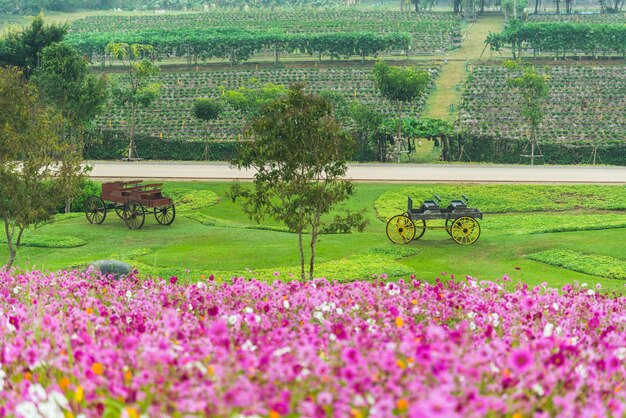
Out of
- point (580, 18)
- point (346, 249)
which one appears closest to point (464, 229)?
point (346, 249)

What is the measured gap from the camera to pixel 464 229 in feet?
101

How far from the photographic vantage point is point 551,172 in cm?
4659

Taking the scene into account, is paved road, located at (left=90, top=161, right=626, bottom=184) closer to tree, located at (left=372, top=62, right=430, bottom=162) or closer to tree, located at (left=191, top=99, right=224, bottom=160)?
tree, located at (left=191, top=99, right=224, bottom=160)

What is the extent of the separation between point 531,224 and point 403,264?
8087 mm

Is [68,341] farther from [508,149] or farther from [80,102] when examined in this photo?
[508,149]

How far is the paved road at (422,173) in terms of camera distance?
44094mm

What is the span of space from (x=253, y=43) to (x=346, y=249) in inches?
2064

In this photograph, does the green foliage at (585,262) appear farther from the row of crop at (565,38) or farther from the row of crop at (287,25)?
the row of crop at (287,25)

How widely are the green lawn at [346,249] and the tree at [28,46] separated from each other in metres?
21.2

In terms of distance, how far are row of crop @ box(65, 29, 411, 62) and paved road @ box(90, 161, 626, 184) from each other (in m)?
31.0

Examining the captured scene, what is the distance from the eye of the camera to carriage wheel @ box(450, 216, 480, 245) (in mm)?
30875

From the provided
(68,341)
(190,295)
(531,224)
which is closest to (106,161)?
(531,224)

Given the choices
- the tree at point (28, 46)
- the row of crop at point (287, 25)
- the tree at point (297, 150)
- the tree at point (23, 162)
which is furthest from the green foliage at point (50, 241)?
the row of crop at point (287, 25)

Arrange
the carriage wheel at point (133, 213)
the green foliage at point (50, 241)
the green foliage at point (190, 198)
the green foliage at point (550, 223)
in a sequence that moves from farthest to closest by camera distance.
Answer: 1. the green foliage at point (190, 198)
2. the carriage wheel at point (133, 213)
3. the green foliage at point (550, 223)
4. the green foliage at point (50, 241)
